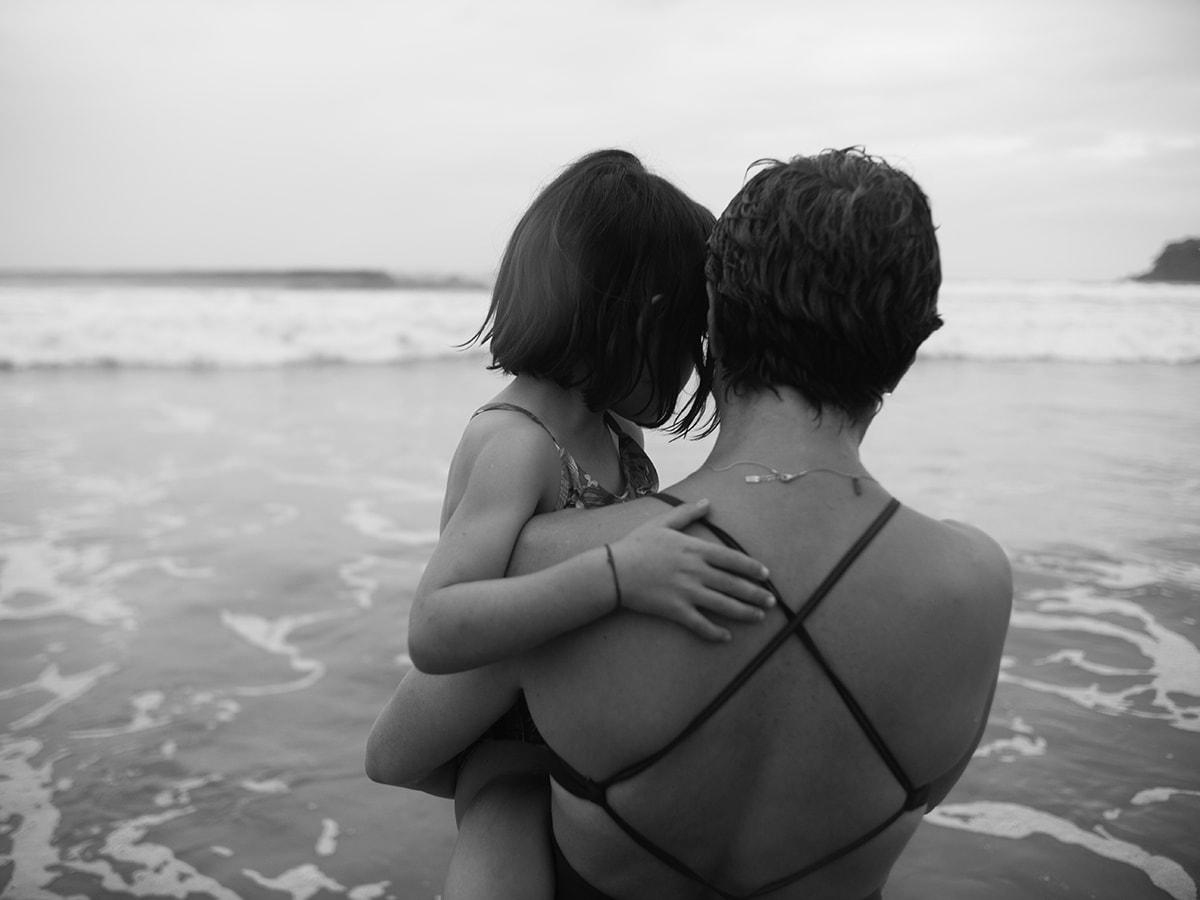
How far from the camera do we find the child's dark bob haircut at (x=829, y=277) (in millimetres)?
1569

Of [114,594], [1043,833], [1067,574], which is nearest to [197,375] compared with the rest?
[114,594]

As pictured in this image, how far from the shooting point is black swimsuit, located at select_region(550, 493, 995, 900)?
156cm

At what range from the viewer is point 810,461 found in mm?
1645

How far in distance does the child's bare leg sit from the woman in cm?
23

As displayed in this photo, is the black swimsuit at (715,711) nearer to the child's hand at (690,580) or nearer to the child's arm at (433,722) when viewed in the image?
the child's hand at (690,580)

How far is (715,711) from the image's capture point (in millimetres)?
1575

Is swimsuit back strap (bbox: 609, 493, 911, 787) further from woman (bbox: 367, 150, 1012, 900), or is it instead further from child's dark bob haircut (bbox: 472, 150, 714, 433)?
child's dark bob haircut (bbox: 472, 150, 714, 433)

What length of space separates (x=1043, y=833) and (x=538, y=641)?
245cm

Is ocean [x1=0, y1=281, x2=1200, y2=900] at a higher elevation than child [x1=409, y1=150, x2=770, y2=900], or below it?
below

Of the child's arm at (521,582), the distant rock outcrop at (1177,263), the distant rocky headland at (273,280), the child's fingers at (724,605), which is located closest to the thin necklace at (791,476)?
the child's arm at (521,582)

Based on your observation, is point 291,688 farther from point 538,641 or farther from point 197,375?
point 197,375

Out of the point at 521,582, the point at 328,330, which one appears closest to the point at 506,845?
the point at 521,582

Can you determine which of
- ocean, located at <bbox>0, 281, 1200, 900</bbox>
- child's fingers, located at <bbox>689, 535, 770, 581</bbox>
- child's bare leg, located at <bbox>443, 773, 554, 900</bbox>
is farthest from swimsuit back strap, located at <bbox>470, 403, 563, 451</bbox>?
ocean, located at <bbox>0, 281, 1200, 900</bbox>

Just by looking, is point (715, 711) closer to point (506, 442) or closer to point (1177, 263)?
point (506, 442)
